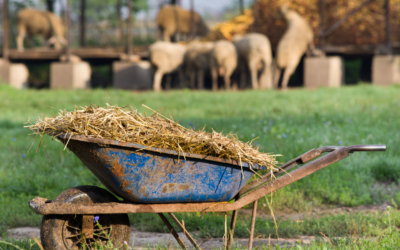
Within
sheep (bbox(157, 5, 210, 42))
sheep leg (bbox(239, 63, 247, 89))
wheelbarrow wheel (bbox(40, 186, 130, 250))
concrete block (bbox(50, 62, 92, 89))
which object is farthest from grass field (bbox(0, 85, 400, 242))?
sheep (bbox(157, 5, 210, 42))

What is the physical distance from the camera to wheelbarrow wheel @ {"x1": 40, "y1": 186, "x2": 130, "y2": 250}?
2.73 m

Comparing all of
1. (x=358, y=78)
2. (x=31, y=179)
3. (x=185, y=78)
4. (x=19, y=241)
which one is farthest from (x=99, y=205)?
(x=358, y=78)

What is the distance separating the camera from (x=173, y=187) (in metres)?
2.69

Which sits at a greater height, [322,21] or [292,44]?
[322,21]

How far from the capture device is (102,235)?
117 inches

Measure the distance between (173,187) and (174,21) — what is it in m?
13.1

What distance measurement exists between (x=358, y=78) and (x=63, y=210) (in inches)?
561

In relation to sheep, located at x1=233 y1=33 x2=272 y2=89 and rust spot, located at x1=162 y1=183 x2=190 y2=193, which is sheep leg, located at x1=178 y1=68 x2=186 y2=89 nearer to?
sheep, located at x1=233 y1=33 x2=272 y2=89

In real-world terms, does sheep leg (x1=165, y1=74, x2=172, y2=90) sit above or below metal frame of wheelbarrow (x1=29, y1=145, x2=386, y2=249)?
above

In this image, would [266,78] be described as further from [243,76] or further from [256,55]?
[256,55]

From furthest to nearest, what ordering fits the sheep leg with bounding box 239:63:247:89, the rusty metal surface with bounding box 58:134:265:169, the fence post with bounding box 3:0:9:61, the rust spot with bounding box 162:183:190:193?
the fence post with bounding box 3:0:9:61 → the sheep leg with bounding box 239:63:247:89 → the rust spot with bounding box 162:183:190:193 → the rusty metal surface with bounding box 58:134:265:169

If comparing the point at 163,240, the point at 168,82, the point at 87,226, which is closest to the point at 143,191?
the point at 87,226

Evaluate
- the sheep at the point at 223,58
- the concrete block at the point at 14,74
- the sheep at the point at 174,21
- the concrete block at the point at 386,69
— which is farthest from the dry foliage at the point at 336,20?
the concrete block at the point at 14,74

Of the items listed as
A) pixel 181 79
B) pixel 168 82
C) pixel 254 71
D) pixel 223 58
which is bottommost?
pixel 168 82
